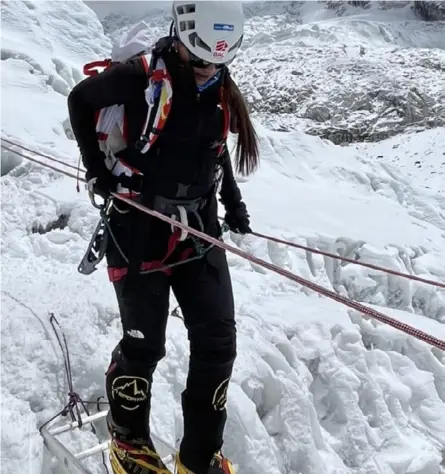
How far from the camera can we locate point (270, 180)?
1058cm

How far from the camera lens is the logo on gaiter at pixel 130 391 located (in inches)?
119

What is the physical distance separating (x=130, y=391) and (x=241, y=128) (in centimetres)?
137

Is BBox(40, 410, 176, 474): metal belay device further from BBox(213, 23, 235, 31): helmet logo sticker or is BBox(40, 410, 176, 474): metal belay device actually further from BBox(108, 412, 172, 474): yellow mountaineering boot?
BBox(213, 23, 235, 31): helmet logo sticker

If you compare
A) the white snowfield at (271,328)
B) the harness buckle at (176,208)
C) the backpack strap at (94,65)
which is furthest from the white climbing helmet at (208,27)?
the white snowfield at (271,328)

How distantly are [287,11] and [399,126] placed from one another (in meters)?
54.1

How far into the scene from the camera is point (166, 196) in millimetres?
3008

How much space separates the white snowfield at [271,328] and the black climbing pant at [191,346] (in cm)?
95

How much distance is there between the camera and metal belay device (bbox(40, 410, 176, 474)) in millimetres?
3457

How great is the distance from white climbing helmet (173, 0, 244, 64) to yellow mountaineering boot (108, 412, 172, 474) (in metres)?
1.78

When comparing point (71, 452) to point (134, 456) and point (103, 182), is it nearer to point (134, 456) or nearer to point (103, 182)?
point (134, 456)

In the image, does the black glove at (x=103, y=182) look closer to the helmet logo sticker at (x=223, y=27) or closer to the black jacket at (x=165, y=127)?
the black jacket at (x=165, y=127)

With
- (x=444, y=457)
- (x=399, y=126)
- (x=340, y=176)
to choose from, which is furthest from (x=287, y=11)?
(x=444, y=457)

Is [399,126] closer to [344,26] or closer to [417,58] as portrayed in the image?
[417,58]

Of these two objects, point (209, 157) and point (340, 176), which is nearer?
point (209, 157)
